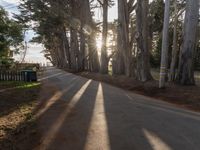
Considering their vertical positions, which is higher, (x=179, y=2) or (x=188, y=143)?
(x=179, y=2)

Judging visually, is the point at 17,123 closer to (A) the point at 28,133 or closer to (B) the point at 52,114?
(A) the point at 28,133

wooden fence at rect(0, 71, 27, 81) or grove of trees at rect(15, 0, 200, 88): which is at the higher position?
grove of trees at rect(15, 0, 200, 88)

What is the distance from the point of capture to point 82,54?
27.1 m

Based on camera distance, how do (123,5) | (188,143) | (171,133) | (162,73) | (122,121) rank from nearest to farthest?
1. (188,143)
2. (171,133)
3. (122,121)
4. (162,73)
5. (123,5)

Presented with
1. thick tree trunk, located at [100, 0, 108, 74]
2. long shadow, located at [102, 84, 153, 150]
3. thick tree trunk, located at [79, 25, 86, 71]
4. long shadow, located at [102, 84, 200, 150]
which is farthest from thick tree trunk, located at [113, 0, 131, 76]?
thick tree trunk, located at [79, 25, 86, 71]

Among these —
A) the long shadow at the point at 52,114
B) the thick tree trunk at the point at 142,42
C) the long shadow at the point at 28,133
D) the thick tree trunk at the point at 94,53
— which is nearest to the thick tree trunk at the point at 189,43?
the thick tree trunk at the point at 142,42

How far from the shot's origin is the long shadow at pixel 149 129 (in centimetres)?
407

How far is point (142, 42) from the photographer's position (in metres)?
12.5

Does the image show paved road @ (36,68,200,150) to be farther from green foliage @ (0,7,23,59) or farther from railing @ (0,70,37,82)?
green foliage @ (0,7,23,59)

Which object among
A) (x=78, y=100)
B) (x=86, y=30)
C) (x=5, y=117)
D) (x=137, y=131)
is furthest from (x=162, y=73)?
(x=86, y=30)

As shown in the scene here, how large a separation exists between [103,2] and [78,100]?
589 inches

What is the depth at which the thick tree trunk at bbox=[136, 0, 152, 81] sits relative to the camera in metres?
12.5

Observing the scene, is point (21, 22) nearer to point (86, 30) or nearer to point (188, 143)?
point (86, 30)

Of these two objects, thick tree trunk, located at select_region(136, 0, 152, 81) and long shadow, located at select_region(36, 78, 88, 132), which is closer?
long shadow, located at select_region(36, 78, 88, 132)
